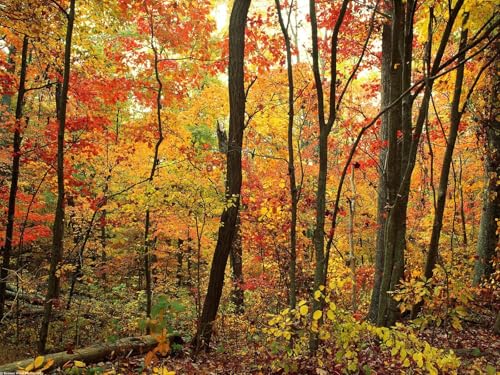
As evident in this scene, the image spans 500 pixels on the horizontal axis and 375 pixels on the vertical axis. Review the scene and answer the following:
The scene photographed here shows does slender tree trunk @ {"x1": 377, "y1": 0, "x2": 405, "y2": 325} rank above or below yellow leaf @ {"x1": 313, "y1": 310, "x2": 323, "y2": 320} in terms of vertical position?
above

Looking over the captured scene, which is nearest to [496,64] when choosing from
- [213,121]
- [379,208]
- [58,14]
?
[379,208]

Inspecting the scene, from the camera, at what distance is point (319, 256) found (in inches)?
194

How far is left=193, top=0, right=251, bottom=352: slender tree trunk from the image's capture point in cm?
751

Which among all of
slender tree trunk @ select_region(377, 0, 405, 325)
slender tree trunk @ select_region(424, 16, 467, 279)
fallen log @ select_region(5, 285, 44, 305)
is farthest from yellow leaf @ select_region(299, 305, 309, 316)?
fallen log @ select_region(5, 285, 44, 305)

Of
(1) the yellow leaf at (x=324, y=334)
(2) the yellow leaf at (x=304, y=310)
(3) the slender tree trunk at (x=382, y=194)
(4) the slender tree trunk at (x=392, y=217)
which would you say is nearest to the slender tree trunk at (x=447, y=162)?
(4) the slender tree trunk at (x=392, y=217)

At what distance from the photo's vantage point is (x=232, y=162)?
771 cm

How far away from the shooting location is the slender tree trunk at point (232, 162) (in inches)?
296

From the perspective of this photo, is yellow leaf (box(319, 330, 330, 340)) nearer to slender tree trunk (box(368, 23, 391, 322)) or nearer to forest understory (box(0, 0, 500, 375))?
forest understory (box(0, 0, 500, 375))

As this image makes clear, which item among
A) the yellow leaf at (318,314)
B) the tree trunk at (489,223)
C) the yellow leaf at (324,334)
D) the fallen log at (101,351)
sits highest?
the tree trunk at (489,223)

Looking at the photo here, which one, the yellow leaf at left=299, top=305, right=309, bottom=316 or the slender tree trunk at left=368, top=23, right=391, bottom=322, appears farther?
the slender tree trunk at left=368, top=23, right=391, bottom=322

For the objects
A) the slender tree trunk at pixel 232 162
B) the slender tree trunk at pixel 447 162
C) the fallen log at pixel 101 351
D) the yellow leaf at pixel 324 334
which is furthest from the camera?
the slender tree trunk at pixel 232 162

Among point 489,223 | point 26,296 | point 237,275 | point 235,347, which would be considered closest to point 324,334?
point 235,347

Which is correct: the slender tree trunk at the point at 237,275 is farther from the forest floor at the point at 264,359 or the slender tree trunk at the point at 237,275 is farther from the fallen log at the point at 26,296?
the fallen log at the point at 26,296

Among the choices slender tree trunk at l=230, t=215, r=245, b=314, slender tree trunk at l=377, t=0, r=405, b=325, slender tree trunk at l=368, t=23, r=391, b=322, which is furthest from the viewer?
slender tree trunk at l=230, t=215, r=245, b=314
